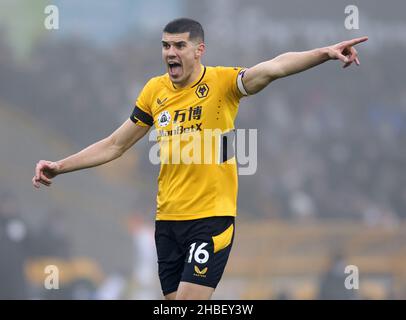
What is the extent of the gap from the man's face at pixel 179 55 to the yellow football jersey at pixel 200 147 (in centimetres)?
12

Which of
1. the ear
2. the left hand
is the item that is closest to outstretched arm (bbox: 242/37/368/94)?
the left hand

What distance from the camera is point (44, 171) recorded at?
23.0 ft

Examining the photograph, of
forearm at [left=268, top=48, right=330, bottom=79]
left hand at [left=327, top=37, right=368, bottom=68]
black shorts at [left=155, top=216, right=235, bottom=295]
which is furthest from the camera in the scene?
black shorts at [left=155, top=216, right=235, bottom=295]

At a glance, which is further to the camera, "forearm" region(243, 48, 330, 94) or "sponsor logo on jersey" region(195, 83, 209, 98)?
"sponsor logo on jersey" region(195, 83, 209, 98)

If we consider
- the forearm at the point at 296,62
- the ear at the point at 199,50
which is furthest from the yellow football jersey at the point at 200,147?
the forearm at the point at 296,62

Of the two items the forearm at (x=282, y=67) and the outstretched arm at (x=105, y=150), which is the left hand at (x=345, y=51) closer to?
the forearm at (x=282, y=67)

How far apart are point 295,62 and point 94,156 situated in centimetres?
179

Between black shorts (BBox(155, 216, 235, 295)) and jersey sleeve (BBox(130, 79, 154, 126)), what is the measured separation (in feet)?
2.50

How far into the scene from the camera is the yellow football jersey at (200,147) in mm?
6633

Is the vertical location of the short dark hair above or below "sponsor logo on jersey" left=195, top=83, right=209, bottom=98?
above

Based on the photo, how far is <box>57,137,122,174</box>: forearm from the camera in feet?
23.4

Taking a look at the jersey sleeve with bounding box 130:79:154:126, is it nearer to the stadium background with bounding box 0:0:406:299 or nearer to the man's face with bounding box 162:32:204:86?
the man's face with bounding box 162:32:204:86

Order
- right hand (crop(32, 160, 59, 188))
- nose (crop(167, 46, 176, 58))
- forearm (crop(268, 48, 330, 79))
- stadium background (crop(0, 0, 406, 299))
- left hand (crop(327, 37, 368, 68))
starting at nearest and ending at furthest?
left hand (crop(327, 37, 368, 68))
forearm (crop(268, 48, 330, 79))
nose (crop(167, 46, 176, 58))
right hand (crop(32, 160, 59, 188))
stadium background (crop(0, 0, 406, 299))

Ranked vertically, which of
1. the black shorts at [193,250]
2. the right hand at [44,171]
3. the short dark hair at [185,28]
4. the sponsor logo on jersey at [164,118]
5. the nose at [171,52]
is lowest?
the black shorts at [193,250]
